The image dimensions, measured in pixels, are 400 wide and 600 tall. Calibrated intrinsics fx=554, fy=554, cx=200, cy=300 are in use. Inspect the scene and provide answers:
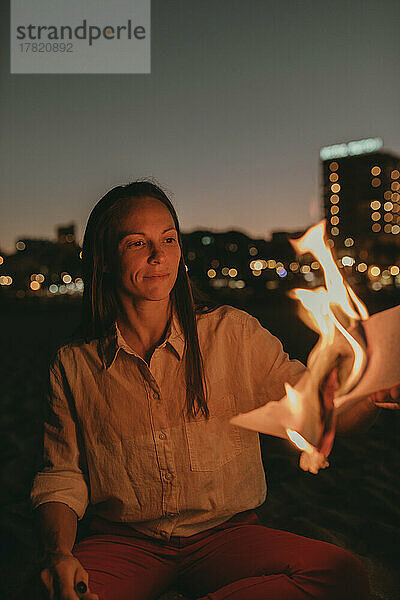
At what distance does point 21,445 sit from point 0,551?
189 cm

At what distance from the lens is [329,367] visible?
182cm

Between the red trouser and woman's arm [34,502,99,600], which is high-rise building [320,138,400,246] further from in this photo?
woman's arm [34,502,99,600]

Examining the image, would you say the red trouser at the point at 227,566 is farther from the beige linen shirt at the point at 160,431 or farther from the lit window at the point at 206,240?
the lit window at the point at 206,240

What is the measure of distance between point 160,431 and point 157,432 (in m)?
0.01

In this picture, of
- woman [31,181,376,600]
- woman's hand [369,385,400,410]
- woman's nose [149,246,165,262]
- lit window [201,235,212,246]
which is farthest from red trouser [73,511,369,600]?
lit window [201,235,212,246]

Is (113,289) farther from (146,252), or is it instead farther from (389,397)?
(389,397)

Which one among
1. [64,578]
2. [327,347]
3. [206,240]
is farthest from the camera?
[206,240]

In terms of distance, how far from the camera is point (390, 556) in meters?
2.69

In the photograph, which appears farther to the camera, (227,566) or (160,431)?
(160,431)

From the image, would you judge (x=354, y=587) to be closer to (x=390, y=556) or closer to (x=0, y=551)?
(x=390, y=556)

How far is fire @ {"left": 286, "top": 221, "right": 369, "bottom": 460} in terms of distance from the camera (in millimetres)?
1658

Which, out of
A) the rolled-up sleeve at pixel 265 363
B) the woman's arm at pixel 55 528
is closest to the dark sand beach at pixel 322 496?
the woman's arm at pixel 55 528

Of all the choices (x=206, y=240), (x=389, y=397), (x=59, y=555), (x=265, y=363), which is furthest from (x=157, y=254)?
(x=206, y=240)

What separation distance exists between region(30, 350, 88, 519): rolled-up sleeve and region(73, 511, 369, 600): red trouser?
193mm
